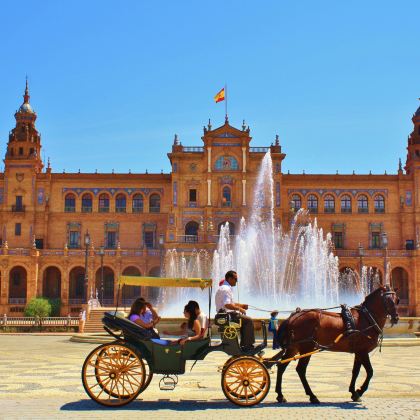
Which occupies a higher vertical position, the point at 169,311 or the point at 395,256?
the point at 395,256

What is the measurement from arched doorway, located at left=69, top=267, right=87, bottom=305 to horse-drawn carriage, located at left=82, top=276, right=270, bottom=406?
172ft

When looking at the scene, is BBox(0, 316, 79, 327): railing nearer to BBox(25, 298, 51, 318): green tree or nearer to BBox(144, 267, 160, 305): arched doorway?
BBox(25, 298, 51, 318): green tree

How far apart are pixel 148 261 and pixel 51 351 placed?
3614 cm

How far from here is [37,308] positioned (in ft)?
175

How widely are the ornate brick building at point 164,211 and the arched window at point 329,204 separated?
0.10m

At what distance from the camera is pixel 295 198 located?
218 ft

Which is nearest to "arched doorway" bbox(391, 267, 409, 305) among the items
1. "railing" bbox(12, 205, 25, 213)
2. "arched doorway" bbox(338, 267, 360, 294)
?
"arched doorway" bbox(338, 267, 360, 294)

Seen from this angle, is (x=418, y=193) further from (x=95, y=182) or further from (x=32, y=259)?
(x=32, y=259)

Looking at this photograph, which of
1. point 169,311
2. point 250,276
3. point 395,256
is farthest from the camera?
point 395,256

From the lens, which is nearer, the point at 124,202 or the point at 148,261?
the point at 148,261

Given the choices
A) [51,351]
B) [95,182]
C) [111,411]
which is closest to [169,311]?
[51,351]

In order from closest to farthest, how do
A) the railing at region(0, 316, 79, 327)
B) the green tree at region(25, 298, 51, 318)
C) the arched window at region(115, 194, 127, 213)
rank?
the railing at region(0, 316, 79, 327)
the green tree at region(25, 298, 51, 318)
the arched window at region(115, 194, 127, 213)

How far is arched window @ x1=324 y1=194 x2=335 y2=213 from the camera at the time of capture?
2611 inches

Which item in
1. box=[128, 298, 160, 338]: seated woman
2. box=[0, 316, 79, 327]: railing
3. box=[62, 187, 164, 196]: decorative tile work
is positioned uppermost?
box=[62, 187, 164, 196]: decorative tile work
